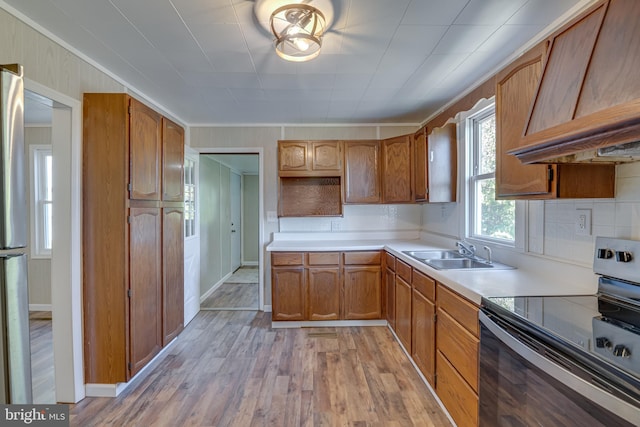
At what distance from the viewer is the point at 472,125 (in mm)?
2703

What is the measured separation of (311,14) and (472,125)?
1.85 meters

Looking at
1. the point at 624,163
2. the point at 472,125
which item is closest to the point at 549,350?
the point at 624,163

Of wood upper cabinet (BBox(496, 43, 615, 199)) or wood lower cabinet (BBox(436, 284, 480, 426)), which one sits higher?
wood upper cabinet (BBox(496, 43, 615, 199))

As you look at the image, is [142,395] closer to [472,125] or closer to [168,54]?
[168,54]

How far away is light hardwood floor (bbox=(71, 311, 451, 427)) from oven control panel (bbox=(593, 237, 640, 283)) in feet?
4.14

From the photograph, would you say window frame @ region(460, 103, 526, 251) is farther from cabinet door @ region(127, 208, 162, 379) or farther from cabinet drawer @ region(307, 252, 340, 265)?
cabinet door @ region(127, 208, 162, 379)

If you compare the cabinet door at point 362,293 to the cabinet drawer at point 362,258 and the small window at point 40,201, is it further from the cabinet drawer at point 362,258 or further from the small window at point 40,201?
the small window at point 40,201

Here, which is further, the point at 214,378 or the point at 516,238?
the point at 214,378

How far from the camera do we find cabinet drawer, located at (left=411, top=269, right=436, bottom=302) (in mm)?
2016

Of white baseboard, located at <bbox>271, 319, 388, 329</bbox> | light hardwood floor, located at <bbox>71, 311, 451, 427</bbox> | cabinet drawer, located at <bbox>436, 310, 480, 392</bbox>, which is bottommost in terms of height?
light hardwood floor, located at <bbox>71, 311, 451, 427</bbox>

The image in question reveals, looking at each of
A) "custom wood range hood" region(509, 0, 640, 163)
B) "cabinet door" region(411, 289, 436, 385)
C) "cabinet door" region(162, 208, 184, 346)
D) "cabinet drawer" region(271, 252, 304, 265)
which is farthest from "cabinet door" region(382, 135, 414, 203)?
"cabinet door" region(162, 208, 184, 346)

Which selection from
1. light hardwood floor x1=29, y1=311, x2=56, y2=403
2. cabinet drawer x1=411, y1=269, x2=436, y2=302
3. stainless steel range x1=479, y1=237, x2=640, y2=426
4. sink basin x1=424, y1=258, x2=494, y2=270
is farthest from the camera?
sink basin x1=424, y1=258, x2=494, y2=270

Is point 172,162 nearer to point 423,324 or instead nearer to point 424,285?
point 424,285

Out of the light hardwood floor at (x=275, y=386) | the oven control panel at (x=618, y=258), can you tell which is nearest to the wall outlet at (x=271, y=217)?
the light hardwood floor at (x=275, y=386)
